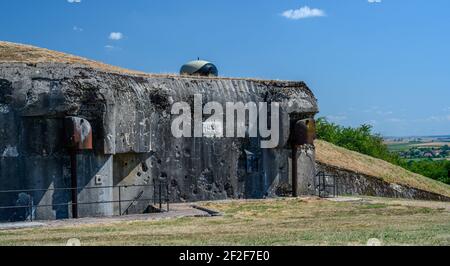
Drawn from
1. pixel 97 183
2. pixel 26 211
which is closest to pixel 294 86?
pixel 97 183

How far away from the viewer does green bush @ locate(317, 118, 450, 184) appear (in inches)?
1797

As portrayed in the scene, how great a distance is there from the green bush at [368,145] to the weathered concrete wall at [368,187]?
1570 centimetres

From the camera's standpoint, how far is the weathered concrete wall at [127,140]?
1630cm

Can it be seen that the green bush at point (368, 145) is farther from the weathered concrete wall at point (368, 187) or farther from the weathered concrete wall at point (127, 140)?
the weathered concrete wall at point (127, 140)

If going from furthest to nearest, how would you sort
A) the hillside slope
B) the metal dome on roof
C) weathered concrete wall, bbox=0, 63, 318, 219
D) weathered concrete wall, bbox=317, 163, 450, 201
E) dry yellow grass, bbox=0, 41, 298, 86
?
1. the hillside slope
2. weathered concrete wall, bbox=317, 163, 450, 201
3. the metal dome on roof
4. dry yellow grass, bbox=0, 41, 298, 86
5. weathered concrete wall, bbox=0, 63, 318, 219

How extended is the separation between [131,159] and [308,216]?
510 cm

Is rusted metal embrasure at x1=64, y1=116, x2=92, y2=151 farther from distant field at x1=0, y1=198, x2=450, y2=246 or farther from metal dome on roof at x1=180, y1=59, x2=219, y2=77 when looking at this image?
metal dome on roof at x1=180, y1=59, x2=219, y2=77

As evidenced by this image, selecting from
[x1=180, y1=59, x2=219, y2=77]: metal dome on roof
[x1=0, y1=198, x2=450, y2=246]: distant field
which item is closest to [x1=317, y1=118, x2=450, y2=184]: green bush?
[x1=180, y1=59, x2=219, y2=77]: metal dome on roof

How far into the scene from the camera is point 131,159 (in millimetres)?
18344

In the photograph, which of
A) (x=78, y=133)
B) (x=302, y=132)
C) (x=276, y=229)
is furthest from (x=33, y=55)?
(x=276, y=229)

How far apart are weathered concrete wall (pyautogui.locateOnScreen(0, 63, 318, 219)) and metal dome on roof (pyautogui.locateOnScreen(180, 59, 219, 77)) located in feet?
13.1

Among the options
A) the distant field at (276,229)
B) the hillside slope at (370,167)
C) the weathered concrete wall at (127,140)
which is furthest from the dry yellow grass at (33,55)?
the hillside slope at (370,167)

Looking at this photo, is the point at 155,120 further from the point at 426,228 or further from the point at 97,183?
the point at 426,228

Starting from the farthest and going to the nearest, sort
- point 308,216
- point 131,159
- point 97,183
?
point 131,159 < point 97,183 < point 308,216
